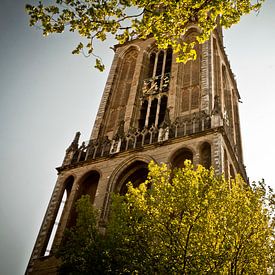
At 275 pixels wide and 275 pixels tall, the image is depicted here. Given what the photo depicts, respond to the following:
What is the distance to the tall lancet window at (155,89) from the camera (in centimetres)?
2734

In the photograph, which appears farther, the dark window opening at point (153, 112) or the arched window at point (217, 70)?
the arched window at point (217, 70)

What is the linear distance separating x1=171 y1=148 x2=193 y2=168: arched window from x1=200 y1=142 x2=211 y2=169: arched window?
29.4 inches

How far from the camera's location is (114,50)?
3828 centimetres

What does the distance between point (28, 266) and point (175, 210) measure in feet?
35.5

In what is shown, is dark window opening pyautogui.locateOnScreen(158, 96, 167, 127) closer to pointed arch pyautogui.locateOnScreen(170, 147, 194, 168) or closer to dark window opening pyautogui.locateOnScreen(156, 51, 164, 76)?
dark window opening pyautogui.locateOnScreen(156, 51, 164, 76)

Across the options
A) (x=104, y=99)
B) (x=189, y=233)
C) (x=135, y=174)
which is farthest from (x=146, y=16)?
(x=104, y=99)

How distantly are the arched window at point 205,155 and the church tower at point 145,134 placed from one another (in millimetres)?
53

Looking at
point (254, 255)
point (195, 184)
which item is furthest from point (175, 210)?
point (254, 255)

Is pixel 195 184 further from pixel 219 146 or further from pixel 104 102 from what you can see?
pixel 104 102

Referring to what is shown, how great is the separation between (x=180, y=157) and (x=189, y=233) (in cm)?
1021

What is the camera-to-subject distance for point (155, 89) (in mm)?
29500

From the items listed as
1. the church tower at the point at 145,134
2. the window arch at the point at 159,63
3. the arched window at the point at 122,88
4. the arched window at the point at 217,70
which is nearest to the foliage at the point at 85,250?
the church tower at the point at 145,134

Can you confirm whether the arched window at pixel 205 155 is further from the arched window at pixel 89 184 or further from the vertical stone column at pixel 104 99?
the vertical stone column at pixel 104 99

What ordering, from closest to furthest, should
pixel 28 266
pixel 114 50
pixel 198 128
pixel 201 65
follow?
pixel 28 266
pixel 198 128
pixel 201 65
pixel 114 50
